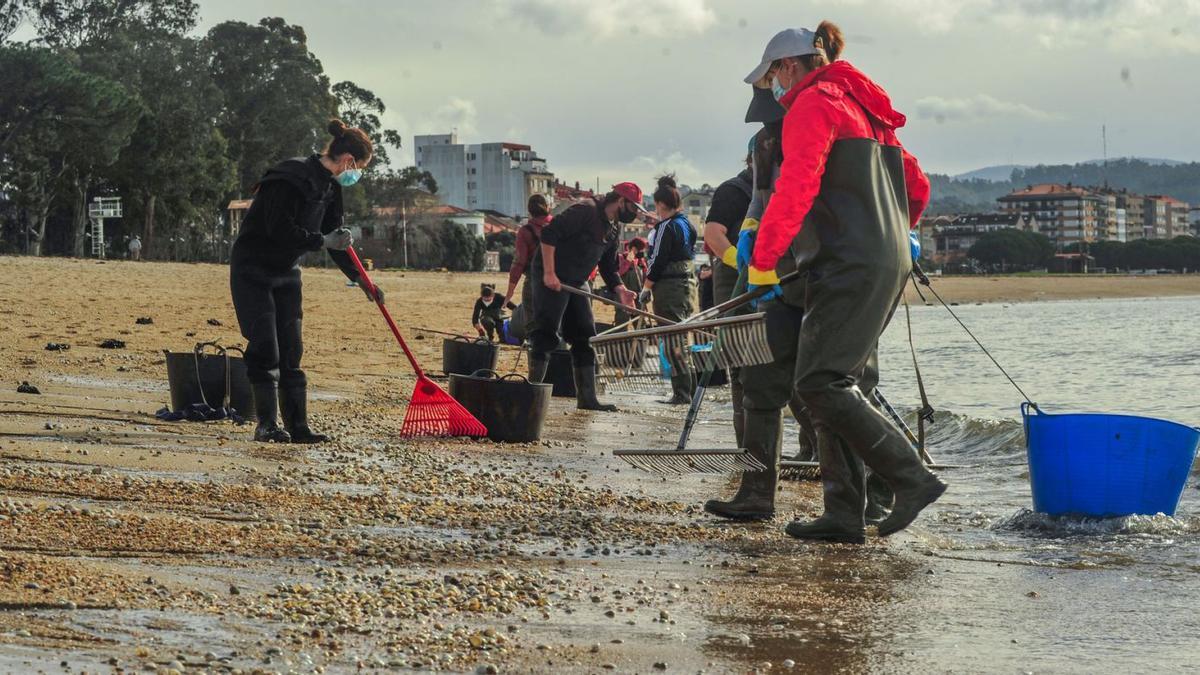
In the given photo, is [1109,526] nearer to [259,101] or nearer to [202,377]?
[202,377]

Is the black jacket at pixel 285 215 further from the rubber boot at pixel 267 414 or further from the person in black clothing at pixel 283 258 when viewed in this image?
the rubber boot at pixel 267 414

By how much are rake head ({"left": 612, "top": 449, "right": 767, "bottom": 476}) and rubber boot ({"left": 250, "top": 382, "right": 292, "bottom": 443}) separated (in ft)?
8.72

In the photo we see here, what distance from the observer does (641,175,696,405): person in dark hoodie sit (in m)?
10.8

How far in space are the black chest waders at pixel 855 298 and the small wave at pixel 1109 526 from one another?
0.97 meters

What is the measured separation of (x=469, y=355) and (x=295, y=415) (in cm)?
438

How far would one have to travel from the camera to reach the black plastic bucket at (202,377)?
892 cm

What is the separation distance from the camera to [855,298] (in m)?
5.25

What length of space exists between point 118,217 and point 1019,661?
2454 inches

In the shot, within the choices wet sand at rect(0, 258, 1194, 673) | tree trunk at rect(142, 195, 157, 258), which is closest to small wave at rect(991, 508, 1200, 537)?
wet sand at rect(0, 258, 1194, 673)

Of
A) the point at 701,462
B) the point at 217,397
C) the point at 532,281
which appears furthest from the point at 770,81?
the point at 532,281

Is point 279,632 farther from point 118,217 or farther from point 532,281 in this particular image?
point 118,217

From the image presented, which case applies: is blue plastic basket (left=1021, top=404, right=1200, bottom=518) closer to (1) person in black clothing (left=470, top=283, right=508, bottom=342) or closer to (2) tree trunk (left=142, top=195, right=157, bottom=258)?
(1) person in black clothing (left=470, top=283, right=508, bottom=342)

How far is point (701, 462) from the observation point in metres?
6.13

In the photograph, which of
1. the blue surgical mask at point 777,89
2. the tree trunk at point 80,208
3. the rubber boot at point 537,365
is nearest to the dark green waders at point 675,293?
the rubber boot at point 537,365
